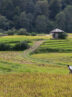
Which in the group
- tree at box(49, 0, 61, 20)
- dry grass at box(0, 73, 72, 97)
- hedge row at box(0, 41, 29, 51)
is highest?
tree at box(49, 0, 61, 20)

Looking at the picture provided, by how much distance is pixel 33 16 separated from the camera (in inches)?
3155

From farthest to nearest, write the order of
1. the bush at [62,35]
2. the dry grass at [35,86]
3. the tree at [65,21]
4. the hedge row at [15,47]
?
the tree at [65,21], the bush at [62,35], the hedge row at [15,47], the dry grass at [35,86]

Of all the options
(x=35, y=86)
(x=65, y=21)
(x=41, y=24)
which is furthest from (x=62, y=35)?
(x=65, y=21)

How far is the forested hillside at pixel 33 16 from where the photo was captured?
75875 millimetres

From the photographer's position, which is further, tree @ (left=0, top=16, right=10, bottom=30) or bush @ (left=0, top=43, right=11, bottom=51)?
tree @ (left=0, top=16, right=10, bottom=30)

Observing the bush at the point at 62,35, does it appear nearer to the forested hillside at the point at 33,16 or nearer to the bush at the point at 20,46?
the bush at the point at 20,46

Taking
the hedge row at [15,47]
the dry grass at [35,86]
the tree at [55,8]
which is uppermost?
the tree at [55,8]

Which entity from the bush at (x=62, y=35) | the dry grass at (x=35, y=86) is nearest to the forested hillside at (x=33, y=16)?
the bush at (x=62, y=35)

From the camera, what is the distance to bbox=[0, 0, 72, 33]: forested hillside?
249 ft

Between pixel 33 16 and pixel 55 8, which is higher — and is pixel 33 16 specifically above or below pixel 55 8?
below

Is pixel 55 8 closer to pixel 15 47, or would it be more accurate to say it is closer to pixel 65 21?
pixel 65 21

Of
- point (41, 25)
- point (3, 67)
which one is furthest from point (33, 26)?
point (3, 67)

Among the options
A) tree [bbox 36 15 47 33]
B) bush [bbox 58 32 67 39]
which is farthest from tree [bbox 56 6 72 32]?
bush [bbox 58 32 67 39]

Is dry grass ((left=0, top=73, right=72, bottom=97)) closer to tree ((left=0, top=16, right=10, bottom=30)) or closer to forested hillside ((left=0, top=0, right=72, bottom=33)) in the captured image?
tree ((left=0, top=16, right=10, bottom=30))
